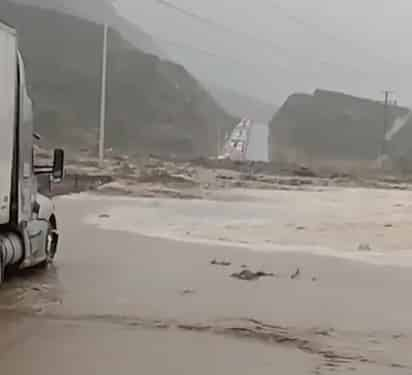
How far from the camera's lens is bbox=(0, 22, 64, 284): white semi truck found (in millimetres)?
10422

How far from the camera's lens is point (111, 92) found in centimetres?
11588

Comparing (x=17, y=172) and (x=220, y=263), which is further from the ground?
(x=17, y=172)

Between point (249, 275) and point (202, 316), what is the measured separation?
3789 mm

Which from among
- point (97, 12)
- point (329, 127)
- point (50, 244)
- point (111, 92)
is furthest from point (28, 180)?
point (97, 12)

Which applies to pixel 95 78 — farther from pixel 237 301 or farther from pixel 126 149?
pixel 237 301

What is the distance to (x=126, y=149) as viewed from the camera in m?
102

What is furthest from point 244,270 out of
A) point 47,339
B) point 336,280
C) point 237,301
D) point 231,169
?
point 231,169

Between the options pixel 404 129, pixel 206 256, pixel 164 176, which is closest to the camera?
pixel 206 256

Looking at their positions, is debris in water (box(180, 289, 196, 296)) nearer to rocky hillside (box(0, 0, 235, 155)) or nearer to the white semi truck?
the white semi truck

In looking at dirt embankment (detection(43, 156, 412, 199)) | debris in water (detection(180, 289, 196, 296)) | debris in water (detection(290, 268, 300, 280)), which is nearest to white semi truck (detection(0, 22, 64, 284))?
debris in water (detection(180, 289, 196, 296))

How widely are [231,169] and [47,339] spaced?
59.7 metres

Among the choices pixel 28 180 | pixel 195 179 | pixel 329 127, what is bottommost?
pixel 195 179

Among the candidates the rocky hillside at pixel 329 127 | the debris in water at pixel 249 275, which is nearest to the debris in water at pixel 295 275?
the debris in water at pixel 249 275

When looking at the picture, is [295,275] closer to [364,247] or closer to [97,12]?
[364,247]
